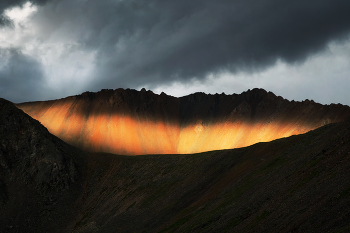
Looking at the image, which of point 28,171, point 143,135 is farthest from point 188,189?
point 143,135

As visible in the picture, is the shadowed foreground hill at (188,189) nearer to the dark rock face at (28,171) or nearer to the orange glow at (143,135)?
the dark rock face at (28,171)

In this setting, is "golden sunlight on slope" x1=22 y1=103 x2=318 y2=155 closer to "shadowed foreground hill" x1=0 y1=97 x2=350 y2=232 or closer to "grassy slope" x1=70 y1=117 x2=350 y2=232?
"shadowed foreground hill" x1=0 y1=97 x2=350 y2=232

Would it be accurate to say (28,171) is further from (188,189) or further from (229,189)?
(229,189)

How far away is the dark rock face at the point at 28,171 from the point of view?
7950 centimetres

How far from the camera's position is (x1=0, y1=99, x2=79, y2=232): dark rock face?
79500mm

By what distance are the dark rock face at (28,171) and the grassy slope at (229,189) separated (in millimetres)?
8035

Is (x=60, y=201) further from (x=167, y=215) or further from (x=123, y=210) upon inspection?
(x=167, y=215)

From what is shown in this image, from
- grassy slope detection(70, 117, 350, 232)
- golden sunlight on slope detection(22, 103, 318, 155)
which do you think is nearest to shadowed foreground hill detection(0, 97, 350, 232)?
grassy slope detection(70, 117, 350, 232)

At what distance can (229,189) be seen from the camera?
57375mm

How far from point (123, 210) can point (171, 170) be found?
58.5ft

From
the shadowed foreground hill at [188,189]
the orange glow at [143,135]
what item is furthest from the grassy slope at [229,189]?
the orange glow at [143,135]

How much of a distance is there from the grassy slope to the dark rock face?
26.4 ft

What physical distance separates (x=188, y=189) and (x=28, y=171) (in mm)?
54345

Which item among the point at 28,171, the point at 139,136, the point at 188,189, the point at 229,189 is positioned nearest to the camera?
the point at 229,189
